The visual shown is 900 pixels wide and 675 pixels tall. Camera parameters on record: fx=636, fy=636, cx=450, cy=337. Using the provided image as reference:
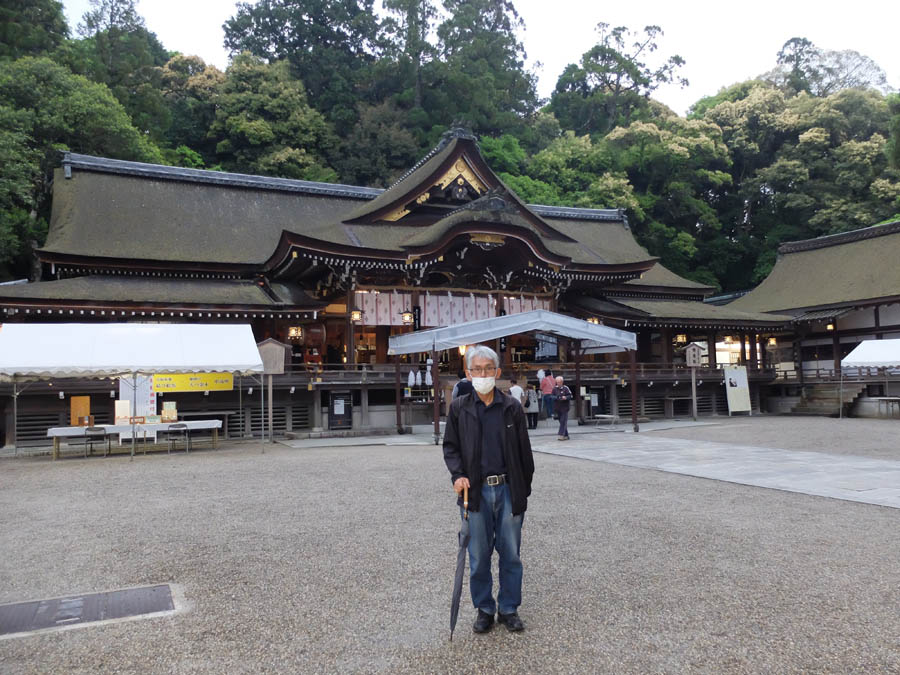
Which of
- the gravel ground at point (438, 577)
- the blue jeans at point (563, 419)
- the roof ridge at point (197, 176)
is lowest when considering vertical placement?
the gravel ground at point (438, 577)

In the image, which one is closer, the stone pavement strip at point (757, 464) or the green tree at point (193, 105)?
the stone pavement strip at point (757, 464)

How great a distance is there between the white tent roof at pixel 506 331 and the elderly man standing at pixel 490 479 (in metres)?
11.4

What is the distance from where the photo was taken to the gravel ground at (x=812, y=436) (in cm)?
1260

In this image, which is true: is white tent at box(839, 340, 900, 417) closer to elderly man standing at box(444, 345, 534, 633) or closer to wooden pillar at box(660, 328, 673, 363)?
wooden pillar at box(660, 328, 673, 363)

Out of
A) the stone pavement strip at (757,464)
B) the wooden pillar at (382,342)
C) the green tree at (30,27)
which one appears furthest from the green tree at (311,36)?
the stone pavement strip at (757,464)

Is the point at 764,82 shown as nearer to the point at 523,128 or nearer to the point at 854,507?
the point at 523,128

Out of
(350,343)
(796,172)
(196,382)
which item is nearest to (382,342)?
(350,343)

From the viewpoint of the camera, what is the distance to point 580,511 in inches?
277

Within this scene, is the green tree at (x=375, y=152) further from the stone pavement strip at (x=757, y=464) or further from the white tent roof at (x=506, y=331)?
the stone pavement strip at (x=757, y=464)

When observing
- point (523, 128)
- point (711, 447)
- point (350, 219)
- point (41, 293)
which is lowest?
point (711, 447)

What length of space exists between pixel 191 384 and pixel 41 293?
494 cm

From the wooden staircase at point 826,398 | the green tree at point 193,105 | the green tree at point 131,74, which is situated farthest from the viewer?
the green tree at point 193,105

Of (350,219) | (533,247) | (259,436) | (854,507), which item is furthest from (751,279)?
(854,507)

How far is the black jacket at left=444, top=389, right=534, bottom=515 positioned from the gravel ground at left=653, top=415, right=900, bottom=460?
10.3 m
